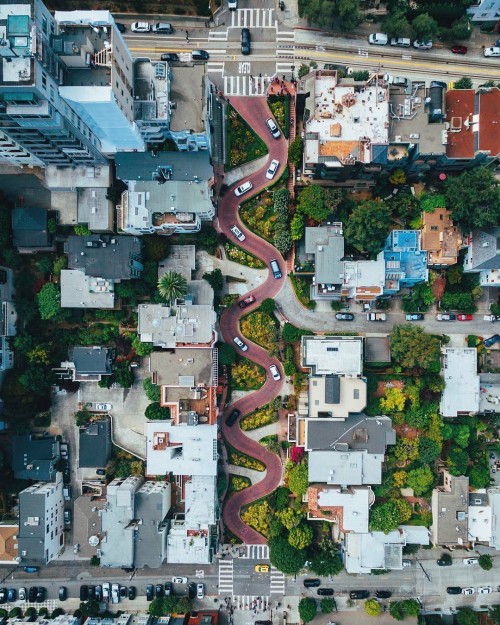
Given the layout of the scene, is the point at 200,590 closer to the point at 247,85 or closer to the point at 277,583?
the point at 277,583

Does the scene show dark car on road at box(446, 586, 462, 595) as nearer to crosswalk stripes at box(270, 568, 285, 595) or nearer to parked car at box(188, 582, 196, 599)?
crosswalk stripes at box(270, 568, 285, 595)

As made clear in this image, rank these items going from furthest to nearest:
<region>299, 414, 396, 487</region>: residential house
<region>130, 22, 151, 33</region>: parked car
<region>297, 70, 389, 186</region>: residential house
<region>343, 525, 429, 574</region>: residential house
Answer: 1. <region>130, 22, 151, 33</region>: parked car
2. <region>343, 525, 429, 574</region>: residential house
3. <region>299, 414, 396, 487</region>: residential house
4. <region>297, 70, 389, 186</region>: residential house

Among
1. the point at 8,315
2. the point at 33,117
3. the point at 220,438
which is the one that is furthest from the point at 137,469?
the point at 33,117

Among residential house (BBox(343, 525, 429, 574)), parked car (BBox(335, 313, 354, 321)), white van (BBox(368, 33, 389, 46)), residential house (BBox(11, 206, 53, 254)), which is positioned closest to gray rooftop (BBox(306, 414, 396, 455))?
residential house (BBox(343, 525, 429, 574))

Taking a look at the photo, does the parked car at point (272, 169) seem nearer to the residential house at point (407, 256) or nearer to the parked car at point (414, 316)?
the residential house at point (407, 256)

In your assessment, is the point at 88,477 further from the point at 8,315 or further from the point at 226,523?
the point at 8,315
